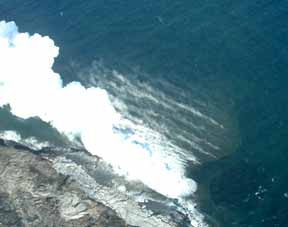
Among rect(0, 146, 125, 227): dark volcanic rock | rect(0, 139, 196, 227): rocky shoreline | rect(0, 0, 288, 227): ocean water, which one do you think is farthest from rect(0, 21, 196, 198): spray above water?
rect(0, 146, 125, 227): dark volcanic rock

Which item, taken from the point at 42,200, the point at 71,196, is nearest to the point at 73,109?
the point at 71,196

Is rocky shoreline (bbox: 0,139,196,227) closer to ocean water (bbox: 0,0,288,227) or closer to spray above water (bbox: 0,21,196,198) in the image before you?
spray above water (bbox: 0,21,196,198)

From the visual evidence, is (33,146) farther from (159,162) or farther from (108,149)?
(159,162)

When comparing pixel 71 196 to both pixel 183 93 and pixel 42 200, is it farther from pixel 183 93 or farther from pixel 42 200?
pixel 183 93

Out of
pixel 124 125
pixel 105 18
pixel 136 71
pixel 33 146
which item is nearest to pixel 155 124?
pixel 124 125

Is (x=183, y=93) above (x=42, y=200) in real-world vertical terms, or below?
above

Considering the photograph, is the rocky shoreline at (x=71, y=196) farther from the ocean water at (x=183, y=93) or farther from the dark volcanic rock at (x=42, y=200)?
the ocean water at (x=183, y=93)
